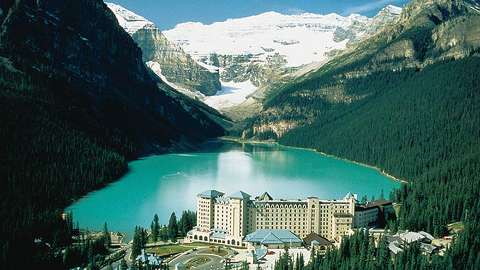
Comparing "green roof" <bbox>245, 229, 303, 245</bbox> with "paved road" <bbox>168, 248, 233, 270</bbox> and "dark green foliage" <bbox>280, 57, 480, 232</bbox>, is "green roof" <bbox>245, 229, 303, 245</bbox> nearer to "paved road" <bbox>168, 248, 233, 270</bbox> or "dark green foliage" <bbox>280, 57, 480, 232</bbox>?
"paved road" <bbox>168, 248, 233, 270</bbox>

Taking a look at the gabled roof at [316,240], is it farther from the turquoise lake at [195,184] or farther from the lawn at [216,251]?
the turquoise lake at [195,184]

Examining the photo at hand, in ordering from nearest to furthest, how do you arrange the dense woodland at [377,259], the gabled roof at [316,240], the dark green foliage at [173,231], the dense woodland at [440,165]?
1. the dense woodland at [377,259]
2. the dense woodland at [440,165]
3. the gabled roof at [316,240]
4. the dark green foliage at [173,231]

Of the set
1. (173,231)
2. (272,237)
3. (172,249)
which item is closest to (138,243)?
(172,249)

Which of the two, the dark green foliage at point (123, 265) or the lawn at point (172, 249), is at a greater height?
the dark green foliage at point (123, 265)

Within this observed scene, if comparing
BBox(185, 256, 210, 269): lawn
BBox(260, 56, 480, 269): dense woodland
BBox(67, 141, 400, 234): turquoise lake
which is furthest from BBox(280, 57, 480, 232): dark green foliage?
BBox(185, 256, 210, 269): lawn

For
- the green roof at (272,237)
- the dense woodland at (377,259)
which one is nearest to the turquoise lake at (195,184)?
the green roof at (272,237)

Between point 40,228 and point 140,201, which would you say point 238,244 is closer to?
point 40,228
